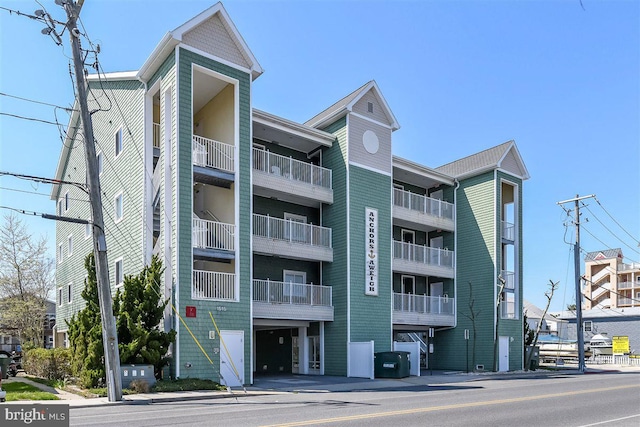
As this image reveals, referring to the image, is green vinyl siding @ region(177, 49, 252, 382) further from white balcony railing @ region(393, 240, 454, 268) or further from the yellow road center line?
white balcony railing @ region(393, 240, 454, 268)

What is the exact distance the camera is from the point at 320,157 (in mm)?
29766

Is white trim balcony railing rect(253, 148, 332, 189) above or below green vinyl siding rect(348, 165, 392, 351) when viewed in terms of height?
above

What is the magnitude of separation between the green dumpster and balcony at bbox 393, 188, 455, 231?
7.52 m

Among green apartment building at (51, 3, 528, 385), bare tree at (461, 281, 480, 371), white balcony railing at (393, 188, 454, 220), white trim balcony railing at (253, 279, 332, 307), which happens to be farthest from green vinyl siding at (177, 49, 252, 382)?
bare tree at (461, 281, 480, 371)

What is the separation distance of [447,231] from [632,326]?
3278 cm

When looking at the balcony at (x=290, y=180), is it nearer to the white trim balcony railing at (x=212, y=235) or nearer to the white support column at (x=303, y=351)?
the white trim balcony railing at (x=212, y=235)

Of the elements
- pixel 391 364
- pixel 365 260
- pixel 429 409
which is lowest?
pixel 391 364

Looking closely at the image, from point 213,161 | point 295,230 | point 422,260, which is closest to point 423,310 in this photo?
point 422,260

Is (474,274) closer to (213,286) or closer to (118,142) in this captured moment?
(213,286)

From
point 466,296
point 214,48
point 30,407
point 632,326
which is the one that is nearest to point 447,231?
point 466,296

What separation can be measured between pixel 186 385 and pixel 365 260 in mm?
11340

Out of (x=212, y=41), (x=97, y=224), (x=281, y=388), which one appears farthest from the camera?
(x=212, y=41)

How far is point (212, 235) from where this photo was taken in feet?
74.3

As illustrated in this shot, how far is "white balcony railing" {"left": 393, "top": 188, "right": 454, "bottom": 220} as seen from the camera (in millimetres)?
32156
